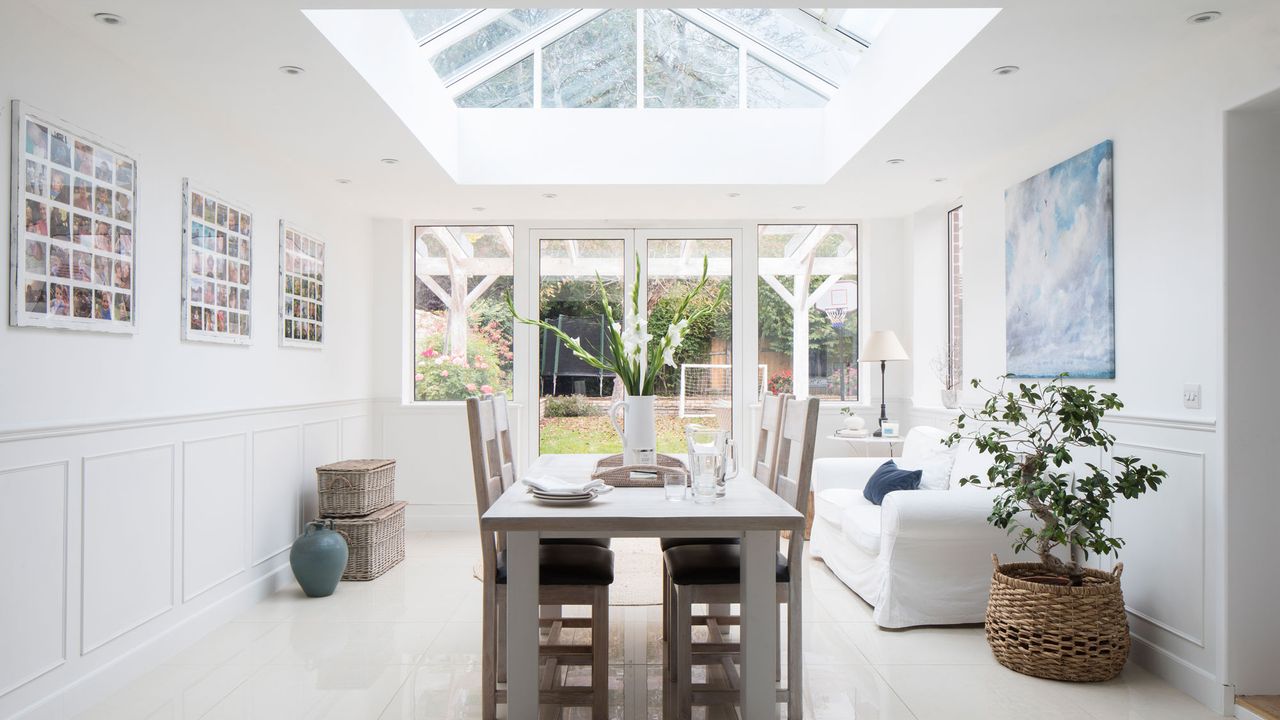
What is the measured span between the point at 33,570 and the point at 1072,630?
373 cm

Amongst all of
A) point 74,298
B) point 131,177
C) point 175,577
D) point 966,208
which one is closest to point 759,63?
point 966,208

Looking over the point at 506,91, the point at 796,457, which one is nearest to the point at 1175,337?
the point at 796,457

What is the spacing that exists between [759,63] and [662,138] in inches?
28.4

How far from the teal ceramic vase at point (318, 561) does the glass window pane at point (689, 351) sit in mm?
2650

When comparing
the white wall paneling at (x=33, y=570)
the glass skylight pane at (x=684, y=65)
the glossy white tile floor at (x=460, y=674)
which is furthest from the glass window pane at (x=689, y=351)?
the white wall paneling at (x=33, y=570)

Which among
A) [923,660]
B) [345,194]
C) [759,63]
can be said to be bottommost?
[923,660]

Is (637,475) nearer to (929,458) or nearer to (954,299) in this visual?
(929,458)

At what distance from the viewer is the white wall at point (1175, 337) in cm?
293

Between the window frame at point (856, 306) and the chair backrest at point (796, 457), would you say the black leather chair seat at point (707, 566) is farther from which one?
the window frame at point (856, 306)

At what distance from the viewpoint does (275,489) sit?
454cm

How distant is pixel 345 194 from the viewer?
17.8ft

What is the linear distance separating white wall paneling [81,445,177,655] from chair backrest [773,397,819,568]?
100 inches

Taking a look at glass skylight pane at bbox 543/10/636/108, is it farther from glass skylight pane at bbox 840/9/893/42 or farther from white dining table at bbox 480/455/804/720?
white dining table at bbox 480/455/804/720

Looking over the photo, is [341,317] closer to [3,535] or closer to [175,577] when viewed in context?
[175,577]
